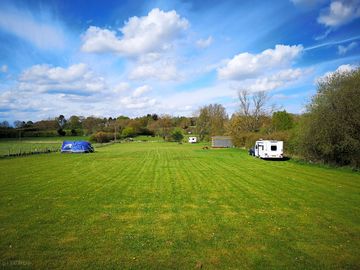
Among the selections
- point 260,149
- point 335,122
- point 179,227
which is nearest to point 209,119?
point 260,149

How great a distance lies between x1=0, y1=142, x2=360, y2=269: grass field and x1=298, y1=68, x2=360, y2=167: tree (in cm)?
884

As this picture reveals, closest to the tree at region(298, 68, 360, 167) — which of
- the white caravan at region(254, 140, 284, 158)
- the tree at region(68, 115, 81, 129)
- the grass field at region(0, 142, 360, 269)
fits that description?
the white caravan at region(254, 140, 284, 158)

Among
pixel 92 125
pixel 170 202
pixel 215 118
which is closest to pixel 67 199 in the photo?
pixel 170 202

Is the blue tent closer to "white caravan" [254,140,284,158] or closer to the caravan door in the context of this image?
the caravan door

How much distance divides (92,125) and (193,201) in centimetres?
12363

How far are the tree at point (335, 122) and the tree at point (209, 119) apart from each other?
202ft

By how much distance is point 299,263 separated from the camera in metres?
5.79

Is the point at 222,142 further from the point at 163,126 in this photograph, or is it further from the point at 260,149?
the point at 163,126

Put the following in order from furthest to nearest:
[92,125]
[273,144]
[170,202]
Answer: [92,125]
[273,144]
[170,202]

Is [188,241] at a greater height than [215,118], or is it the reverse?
[215,118]

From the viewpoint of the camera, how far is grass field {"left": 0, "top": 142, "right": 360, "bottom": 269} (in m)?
5.90

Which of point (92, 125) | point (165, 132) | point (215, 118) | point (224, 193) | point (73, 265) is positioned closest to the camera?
point (73, 265)

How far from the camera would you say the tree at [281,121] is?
59250 mm

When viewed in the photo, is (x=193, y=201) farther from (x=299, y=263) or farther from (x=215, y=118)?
(x=215, y=118)
